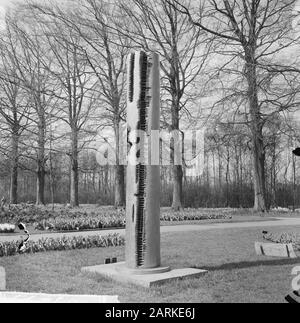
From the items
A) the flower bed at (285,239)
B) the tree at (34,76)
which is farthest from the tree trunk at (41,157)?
the flower bed at (285,239)

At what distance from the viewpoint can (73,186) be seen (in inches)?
843

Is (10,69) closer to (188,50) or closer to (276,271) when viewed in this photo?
(188,50)

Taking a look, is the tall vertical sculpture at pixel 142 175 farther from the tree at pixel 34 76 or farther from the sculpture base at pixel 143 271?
the tree at pixel 34 76

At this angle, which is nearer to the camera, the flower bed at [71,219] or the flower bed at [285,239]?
the flower bed at [285,239]

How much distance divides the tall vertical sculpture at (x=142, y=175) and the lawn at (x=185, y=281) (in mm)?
549

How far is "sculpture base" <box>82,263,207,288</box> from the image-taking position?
4.91 meters

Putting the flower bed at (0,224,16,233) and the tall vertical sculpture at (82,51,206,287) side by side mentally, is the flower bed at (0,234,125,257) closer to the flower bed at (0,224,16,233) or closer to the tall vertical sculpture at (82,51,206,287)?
the tall vertical sculpture at (82,51,206,287)

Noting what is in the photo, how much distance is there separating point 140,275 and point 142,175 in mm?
1222

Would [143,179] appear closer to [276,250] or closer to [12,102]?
[276,250]

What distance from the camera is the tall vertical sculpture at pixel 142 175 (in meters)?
5.33

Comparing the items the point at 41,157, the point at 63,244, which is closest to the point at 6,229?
the point at 63,244

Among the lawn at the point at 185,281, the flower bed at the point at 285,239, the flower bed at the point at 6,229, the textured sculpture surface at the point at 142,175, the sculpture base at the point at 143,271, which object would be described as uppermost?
the textured sculpture surface at the point at 142,175

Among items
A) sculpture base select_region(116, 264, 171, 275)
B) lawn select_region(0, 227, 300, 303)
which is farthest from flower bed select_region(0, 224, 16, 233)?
sculpture base select_region(116, 264, 171, 275)
